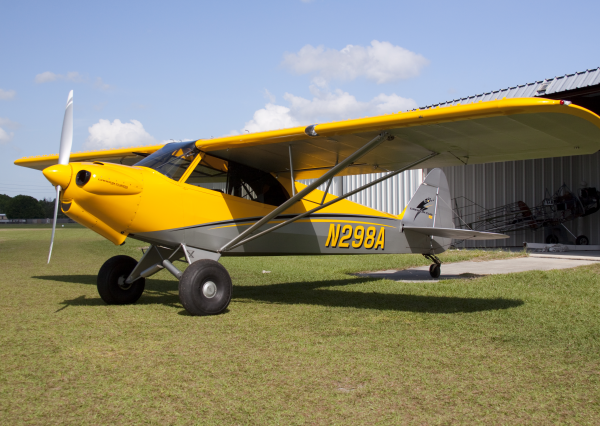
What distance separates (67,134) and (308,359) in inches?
171

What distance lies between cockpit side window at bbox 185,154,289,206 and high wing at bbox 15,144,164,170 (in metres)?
1.84

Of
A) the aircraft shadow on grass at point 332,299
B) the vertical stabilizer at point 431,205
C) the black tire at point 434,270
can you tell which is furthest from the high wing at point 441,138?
the black tire at point 434,270

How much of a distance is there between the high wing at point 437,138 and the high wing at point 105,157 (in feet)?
0.97

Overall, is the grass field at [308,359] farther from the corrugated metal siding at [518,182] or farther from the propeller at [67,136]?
the corrugated metal siding at [518,182]

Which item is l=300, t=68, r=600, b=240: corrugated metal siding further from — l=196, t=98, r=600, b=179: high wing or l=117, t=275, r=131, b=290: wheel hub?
l=117, t=275, r=131, b=290: wheel hub

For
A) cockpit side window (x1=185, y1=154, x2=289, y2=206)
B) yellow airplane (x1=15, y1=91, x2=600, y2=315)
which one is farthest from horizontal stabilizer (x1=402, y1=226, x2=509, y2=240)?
cockpit side window (x1=185, y1=154, x2=289, y2=206)

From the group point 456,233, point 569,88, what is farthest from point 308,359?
point 569,88

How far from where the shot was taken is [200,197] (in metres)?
6.21

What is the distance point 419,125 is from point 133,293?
14.2ft

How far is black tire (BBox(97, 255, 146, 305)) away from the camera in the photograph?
20.7 feet

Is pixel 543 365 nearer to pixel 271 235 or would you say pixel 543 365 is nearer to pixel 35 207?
pixel 271 235

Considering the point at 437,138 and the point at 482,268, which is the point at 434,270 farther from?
the point at 437,138

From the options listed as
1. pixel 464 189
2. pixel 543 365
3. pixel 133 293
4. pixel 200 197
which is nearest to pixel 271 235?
pixel 200 197

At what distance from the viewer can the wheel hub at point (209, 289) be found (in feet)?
18.3
